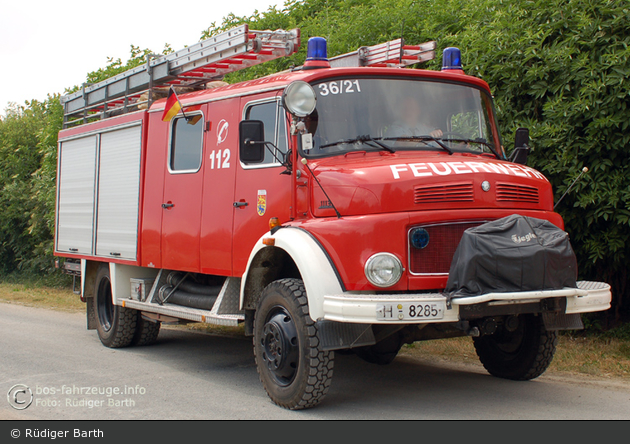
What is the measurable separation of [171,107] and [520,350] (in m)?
4.45

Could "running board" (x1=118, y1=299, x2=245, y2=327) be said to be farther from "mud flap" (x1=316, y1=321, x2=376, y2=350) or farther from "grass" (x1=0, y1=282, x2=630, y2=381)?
"grass" (x1=0, y1=282, x2=630, y2=381)

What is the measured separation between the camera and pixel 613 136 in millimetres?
7535

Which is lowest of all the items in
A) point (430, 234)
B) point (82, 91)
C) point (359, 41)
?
point (430, 234)

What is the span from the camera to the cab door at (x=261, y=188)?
20.2ft

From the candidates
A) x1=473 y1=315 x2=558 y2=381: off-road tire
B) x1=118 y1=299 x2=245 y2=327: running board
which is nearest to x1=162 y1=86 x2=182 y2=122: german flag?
x1=118 y1=299 x2=245 y2=327: running board

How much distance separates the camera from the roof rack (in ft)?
24.8

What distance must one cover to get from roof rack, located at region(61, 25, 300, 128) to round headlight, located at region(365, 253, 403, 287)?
3251mm

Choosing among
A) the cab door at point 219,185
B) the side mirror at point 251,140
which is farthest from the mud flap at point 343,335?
the cab door at point 219,185

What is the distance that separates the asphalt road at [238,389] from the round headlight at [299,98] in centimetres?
245

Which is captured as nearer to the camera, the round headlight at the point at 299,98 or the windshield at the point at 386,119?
the round headlight at the point at 299,98

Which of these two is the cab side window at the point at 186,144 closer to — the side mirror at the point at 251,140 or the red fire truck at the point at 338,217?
the red fire truck at the point at 338,217

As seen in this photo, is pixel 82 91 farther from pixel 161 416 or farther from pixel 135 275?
pixel 161 416
